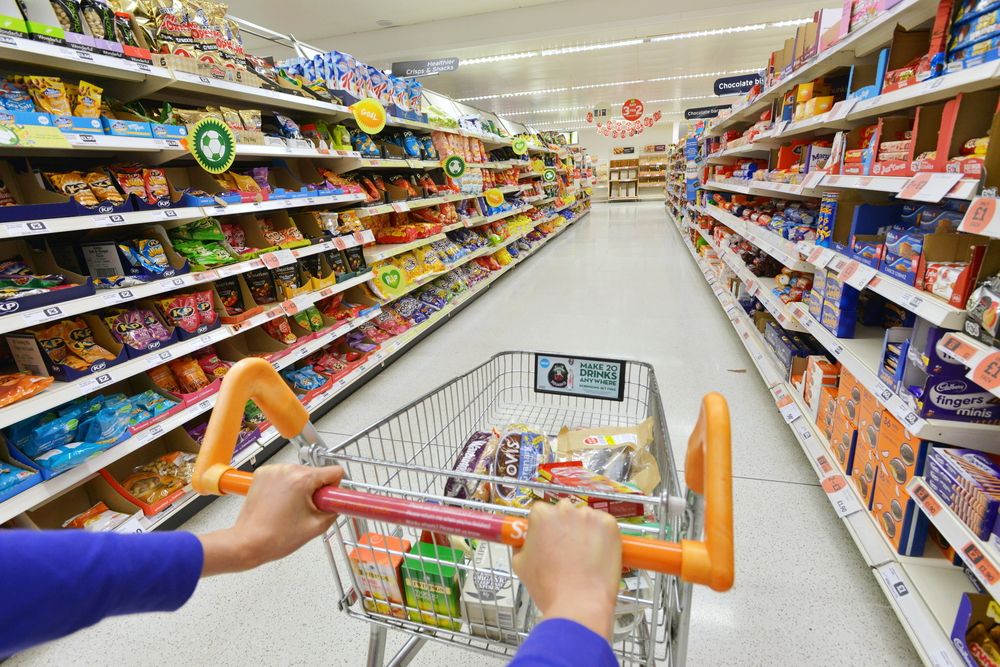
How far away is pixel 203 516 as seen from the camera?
2.04 m

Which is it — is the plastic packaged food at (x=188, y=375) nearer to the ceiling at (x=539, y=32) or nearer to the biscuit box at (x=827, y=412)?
the biscuit box at (x=827, y=412)

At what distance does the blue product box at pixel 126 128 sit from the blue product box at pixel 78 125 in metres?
0.02

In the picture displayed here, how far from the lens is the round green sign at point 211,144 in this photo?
6.20 feet

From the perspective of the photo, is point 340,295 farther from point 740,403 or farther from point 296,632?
point 740,403

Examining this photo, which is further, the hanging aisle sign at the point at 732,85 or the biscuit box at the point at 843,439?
the hanging aisle sign at the point at 732,85

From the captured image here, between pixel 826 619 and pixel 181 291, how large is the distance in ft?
8.93

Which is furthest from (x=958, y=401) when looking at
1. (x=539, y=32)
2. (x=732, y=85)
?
(x=732, y=85)

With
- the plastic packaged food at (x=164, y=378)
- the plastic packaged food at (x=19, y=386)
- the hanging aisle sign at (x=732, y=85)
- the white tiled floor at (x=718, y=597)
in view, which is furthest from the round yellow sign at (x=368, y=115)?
the hanging aisle sign at (x=732, y=85)

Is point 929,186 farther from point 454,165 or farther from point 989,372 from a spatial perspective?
point 454,165

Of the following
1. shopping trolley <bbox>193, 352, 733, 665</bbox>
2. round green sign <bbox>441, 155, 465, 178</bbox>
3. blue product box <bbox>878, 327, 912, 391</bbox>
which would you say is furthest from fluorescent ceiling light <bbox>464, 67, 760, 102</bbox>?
shopping trolley <bbox>193, 352, 733, 665</bbox>

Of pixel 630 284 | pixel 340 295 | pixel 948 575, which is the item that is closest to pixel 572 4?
pixel 630 284

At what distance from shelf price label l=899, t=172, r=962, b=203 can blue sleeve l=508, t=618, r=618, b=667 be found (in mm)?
1403

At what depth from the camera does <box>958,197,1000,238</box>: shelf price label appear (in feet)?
3.31

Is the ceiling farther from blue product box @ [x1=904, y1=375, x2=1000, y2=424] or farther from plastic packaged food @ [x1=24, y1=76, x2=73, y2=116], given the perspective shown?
blue product box @ [x1=904, y1=375, x2=1000, y2=424]
